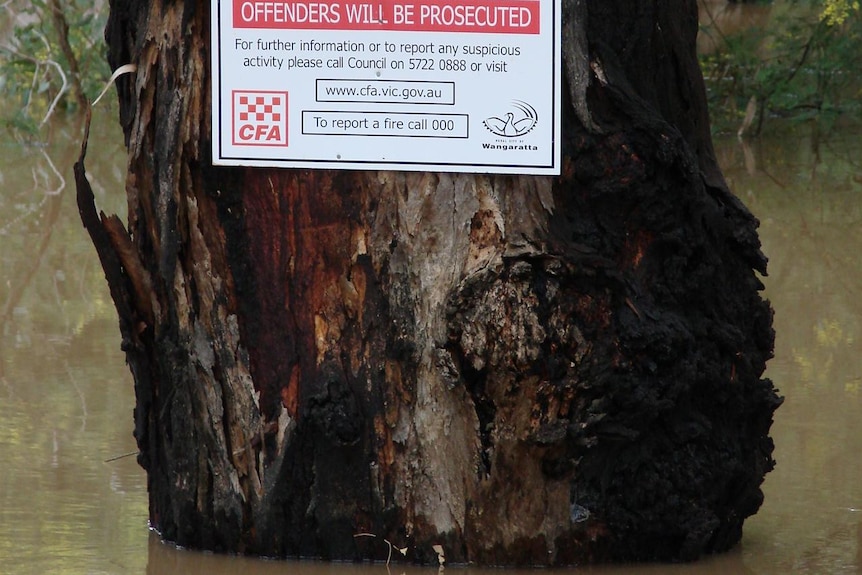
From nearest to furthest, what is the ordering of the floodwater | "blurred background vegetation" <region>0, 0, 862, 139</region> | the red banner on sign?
the red banner on sign
the floodwater
"blurred background vegetation" <region>0, 0, 862, 139</region>

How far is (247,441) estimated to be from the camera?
3469 millimetres

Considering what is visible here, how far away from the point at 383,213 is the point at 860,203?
670cm

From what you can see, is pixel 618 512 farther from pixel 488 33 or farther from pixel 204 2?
pixel 204 2

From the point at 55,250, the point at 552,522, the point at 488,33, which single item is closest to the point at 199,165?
the point at 488,33

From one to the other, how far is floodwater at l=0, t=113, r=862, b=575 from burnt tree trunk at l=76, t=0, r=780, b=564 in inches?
6.0

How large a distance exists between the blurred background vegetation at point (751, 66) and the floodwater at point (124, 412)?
176 inches

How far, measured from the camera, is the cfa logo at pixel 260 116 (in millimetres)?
3373

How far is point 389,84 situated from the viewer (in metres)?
3.35

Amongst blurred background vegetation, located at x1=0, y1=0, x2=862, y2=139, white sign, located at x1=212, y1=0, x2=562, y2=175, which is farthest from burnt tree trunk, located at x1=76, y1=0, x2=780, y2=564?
blurred background vegetation, located at x1=0, y1=0, x2=862, y2=139

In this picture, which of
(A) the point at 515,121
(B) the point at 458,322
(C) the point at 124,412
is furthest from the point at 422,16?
(C) the point at 124,412

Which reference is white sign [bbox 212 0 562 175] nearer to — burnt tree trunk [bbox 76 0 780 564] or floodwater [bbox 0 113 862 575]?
burnt tree trunk [bbox 76 0 780 564]

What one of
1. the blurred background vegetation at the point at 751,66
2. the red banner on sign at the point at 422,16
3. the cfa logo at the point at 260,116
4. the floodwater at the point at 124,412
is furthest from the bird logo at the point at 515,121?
the blurred background vegetation at the point at 751,66

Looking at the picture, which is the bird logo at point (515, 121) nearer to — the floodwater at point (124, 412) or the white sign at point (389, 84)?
the white sign at point (389, 84)

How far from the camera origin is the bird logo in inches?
131
